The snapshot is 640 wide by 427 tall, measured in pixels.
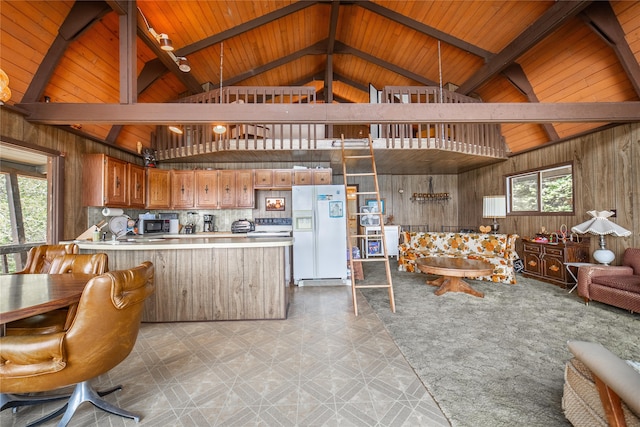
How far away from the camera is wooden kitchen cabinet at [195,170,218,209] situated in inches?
227

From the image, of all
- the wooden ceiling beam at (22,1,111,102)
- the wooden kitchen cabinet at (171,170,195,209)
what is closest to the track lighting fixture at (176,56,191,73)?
the wooden ceiling beam at (22,1,111,102)

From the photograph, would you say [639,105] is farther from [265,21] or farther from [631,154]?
[265,21]

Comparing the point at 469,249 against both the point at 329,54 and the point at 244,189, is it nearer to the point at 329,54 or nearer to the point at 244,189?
the point at 244,189

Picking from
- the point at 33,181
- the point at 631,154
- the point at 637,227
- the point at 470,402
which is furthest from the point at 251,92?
the point at 637,227

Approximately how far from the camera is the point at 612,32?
10.8 feet

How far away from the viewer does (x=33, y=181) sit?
3.77 m

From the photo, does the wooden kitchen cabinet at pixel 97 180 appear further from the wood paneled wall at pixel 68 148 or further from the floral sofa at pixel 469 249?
the floral sofa at pixel 469 249

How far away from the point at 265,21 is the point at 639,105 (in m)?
5.87

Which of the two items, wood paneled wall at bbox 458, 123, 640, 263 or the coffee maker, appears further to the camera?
the coffee maker

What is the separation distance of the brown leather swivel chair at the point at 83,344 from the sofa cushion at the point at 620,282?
516 cm

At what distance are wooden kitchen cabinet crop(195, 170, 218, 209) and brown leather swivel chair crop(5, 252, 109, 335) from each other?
3.48 meters

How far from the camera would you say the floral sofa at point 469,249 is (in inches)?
187

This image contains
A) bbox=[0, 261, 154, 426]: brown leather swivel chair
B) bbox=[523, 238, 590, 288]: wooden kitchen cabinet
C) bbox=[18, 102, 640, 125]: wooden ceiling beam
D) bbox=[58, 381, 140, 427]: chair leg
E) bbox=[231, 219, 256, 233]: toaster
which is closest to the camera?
bbox=[0, 261, 154, 426]: brown leather swivel chair

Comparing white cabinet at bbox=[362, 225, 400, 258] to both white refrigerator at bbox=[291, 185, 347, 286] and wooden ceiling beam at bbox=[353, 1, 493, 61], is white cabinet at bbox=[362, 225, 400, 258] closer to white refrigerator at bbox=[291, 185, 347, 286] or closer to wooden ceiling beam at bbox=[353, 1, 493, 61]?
white refrigerator at bbox=[291, 185, 347, 286]
